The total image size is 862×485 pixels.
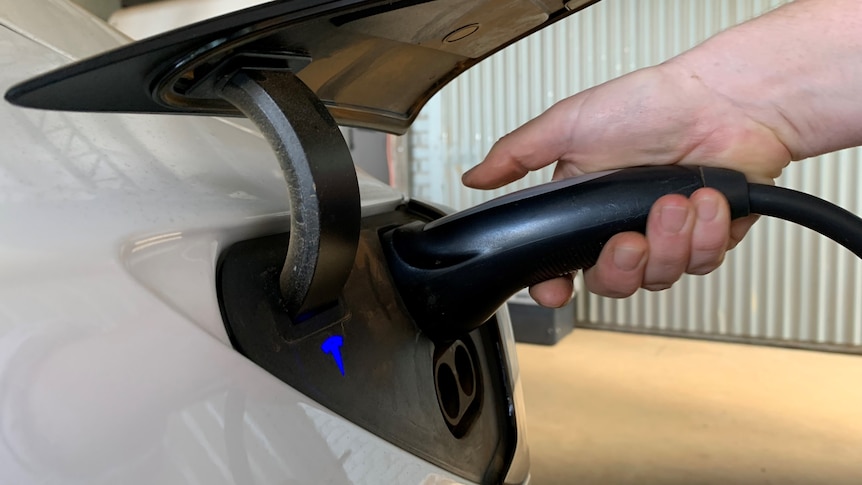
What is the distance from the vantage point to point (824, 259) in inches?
73.8

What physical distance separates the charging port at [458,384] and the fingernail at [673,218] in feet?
0.48

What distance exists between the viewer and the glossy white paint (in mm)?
203

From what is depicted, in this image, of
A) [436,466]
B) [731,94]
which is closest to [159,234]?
[436,466]

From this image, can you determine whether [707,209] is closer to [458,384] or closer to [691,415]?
[458,384]

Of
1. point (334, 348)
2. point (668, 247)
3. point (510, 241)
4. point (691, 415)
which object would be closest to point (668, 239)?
point (668, 247)

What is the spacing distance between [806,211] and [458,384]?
24 centimetres

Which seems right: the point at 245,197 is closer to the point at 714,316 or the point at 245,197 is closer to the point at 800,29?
the point at 800,29

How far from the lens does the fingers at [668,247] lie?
407mm

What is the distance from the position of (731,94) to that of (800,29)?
0.22 feet

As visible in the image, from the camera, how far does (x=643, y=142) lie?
1.93ft

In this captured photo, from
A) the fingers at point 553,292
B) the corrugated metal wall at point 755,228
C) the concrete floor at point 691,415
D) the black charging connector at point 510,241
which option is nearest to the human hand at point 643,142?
the fingers at point 553,292

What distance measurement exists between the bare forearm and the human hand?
0.01m

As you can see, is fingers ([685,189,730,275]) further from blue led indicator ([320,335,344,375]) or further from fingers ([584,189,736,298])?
blue led indicator ([320,335,344,375])

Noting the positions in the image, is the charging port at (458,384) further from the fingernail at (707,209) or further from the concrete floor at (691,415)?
the concrete floor at (691,415)
